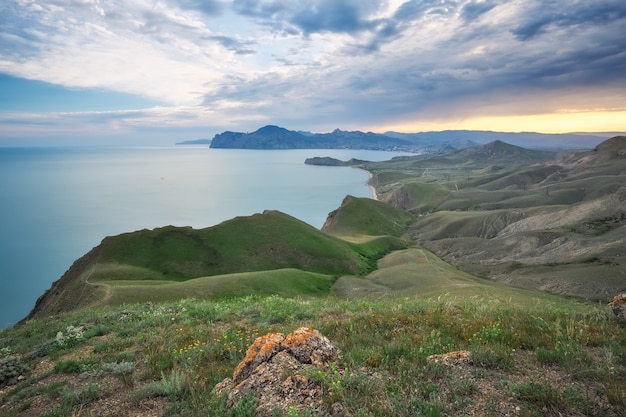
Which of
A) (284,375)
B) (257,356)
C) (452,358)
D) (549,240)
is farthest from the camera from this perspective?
(549,240)

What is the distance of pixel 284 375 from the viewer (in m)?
6.51

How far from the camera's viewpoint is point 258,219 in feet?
271

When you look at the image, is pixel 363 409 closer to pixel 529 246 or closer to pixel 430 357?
pixel 430 357

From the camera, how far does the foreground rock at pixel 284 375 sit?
583 cm

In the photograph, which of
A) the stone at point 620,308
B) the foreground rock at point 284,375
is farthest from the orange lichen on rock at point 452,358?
the stone at point 620,308

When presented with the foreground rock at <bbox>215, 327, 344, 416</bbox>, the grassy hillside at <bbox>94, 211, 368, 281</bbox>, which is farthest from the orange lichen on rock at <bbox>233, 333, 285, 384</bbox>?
the grassy hillside at <bbox>94, 211, 368, 281</bbox>

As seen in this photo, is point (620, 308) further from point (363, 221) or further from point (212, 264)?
point (363, 221)

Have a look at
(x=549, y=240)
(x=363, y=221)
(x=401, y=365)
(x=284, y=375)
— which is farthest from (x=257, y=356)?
(x=363, y=221)

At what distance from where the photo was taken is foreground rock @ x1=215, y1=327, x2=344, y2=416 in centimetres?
583

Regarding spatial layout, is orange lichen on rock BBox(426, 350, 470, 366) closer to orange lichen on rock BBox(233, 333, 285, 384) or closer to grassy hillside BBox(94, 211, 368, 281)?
orange lichen on rock BBox(233, 333, 285, 384)

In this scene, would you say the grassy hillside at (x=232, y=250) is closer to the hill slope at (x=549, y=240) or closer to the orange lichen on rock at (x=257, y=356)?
the hill slope at (x=549, y=240)

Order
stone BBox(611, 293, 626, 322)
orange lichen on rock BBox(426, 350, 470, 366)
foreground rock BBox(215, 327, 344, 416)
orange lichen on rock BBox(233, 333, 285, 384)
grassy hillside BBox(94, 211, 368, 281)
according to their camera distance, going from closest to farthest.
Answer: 1. foreground rock BBox(215, 327, 344, 416)
2. orange lichen on rock BBox(426, 350, 470, 366)
3. orange lichen on rock BBox(233, 333, 285, 384)
4. stone BBox(611, 293, 626, 322)
5. grassy hillside BBox(94, 211, 368, 281)

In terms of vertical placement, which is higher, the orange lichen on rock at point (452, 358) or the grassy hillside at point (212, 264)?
the orange lichen on rock at point (452, 358)

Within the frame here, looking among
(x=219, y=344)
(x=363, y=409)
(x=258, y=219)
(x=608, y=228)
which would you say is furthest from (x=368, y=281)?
(x=608, y=228)
